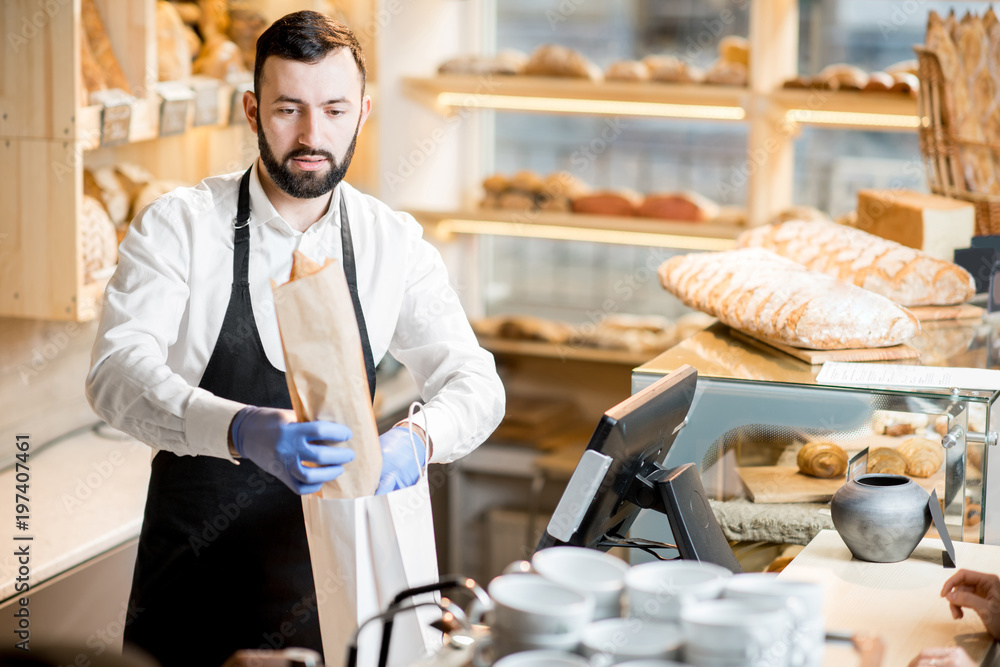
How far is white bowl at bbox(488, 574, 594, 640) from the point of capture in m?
0.89

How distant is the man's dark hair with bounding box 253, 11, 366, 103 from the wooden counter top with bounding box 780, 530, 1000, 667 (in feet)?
3.41

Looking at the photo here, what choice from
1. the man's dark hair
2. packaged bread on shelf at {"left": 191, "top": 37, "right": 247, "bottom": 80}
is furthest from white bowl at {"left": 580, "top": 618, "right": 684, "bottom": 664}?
packaged bread on shelf at {"left": 191, "top": 37, "right": 247, "bottom": 80}

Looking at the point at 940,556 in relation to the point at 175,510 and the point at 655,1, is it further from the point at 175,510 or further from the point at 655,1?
the point at 655,1

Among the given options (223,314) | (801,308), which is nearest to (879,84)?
(801,308)

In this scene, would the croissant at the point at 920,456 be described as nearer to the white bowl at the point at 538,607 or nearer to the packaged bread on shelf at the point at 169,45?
the white bowl at the point at 538,607

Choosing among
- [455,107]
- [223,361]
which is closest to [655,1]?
[455,107]

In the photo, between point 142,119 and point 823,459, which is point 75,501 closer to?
point 142,119

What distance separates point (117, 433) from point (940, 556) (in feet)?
6.74

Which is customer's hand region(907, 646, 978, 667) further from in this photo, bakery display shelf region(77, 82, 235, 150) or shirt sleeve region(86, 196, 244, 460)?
bakery display shelf region(77, 82, 235, 150)

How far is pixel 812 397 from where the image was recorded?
1.72 m

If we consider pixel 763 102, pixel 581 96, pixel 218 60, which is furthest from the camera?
pixel 581 96

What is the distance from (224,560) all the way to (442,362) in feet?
1.64

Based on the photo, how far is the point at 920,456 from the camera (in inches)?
68.1

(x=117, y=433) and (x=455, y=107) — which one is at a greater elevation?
(x=455, y=107)
